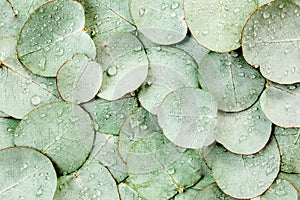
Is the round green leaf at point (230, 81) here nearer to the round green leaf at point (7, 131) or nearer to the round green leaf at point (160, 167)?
the round green leaf at point (160, 167)

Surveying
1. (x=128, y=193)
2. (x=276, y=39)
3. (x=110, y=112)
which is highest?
(x=276, y=39)

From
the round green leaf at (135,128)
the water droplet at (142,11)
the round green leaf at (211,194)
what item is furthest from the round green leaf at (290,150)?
the water droplet at (142,11)

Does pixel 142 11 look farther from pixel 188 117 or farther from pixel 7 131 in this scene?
pixel 7 131

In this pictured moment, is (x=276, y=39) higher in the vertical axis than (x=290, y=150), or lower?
higher

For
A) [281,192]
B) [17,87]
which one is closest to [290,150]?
[281,192]

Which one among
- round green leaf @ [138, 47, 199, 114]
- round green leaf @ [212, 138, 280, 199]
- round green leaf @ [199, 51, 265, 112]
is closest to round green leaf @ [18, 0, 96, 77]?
round green leaf @ [138, 47, 199, 114]

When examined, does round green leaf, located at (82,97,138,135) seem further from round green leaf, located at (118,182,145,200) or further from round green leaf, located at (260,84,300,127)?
round green leaf, located at (260,84,300,127)
